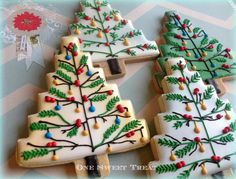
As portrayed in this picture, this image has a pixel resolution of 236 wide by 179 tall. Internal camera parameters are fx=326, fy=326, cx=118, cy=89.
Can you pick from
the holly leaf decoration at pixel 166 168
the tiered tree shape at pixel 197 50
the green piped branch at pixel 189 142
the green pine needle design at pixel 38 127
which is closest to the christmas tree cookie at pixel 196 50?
the tiered tree shape at pixel 197 50

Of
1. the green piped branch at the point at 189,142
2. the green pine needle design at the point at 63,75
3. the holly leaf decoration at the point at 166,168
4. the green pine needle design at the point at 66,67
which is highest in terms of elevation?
the green pine needle design at the point at 66,67

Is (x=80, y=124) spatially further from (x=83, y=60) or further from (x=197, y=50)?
(x=197, y=50)

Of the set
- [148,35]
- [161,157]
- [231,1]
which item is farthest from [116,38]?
[231,1]

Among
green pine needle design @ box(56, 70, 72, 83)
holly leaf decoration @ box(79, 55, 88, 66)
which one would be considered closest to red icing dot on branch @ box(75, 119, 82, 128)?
green pine needle design @ box(56, 70, 72, 83)

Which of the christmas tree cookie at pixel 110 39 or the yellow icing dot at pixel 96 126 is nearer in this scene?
the yellow icing dot at pixel 96 126

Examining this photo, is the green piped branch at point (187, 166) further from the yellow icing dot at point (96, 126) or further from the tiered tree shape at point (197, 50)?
the tiered tree shape at point (197, 50)

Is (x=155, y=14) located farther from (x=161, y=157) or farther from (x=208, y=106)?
(x=161, y=157)

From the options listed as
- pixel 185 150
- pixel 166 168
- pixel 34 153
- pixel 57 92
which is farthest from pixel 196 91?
pixel 34 153
